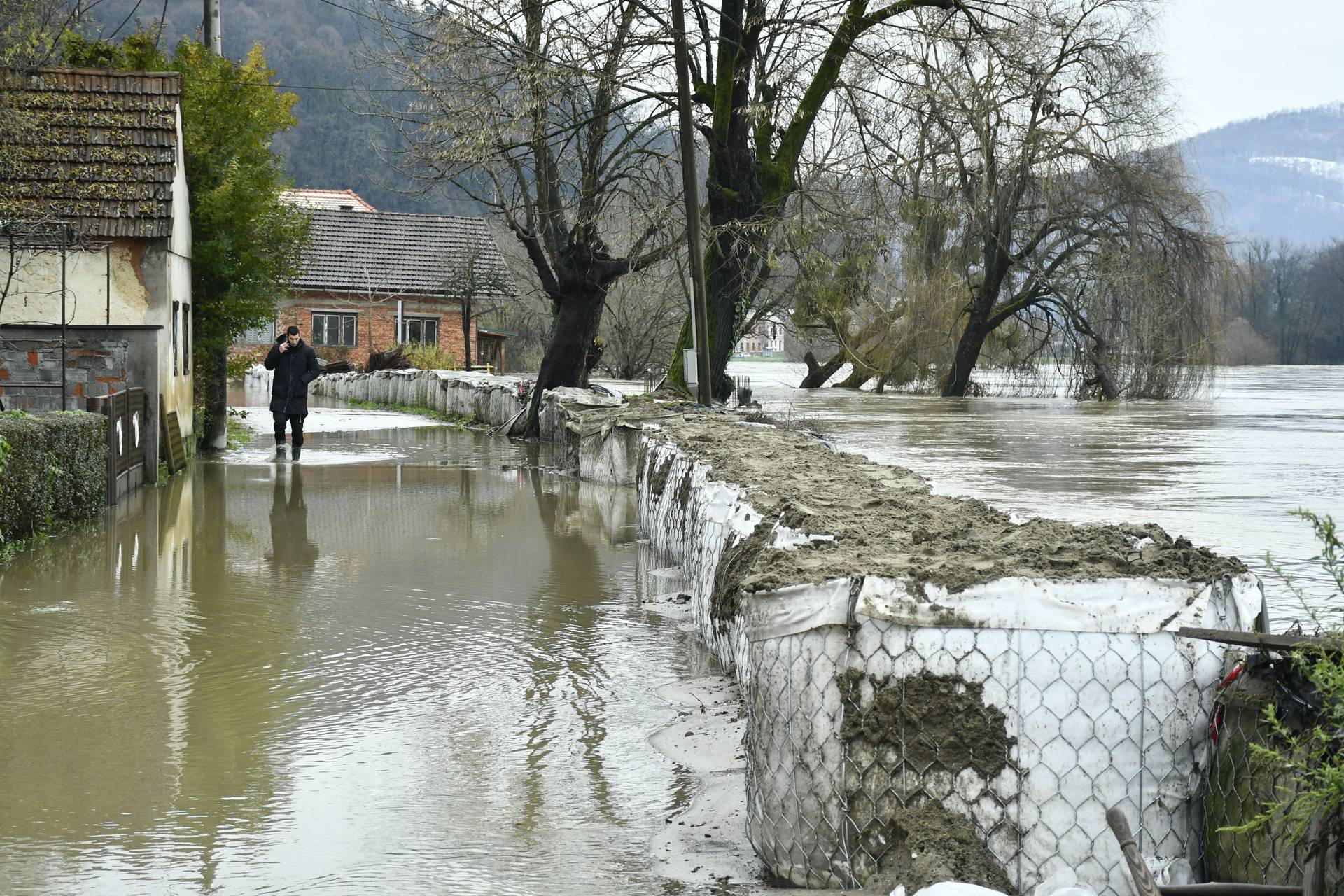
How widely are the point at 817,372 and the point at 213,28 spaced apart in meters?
43.1

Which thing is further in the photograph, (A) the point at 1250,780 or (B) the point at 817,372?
(B) the point at 817,372

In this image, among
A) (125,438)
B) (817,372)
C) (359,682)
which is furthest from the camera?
(817,372)

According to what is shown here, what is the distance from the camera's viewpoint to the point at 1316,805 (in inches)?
129

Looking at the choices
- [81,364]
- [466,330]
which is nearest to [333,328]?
[466,330]

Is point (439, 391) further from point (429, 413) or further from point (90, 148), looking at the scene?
point (90, 148)

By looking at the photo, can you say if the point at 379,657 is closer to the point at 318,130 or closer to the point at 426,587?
the point at 426,587

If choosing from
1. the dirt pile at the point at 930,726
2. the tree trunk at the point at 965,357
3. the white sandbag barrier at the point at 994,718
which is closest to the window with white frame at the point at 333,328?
the tree trunk at the point at 965,357

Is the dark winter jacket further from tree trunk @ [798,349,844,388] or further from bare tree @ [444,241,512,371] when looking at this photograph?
tree trunk @ [798,349,844,388]

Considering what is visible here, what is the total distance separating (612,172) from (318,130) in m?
85.3

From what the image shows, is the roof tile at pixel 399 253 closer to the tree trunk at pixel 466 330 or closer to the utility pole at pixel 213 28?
the tree trunk at pixel 466 330

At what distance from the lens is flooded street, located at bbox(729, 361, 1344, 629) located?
1199 centimetres

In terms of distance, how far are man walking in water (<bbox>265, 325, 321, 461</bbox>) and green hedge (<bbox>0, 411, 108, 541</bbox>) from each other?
6.27m

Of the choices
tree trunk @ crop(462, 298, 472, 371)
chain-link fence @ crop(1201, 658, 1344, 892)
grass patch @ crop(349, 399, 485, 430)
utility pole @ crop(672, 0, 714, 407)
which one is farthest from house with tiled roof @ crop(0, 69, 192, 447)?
tree trunk @ crop(462, 298, 472, 371)

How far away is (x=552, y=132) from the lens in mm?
23828
